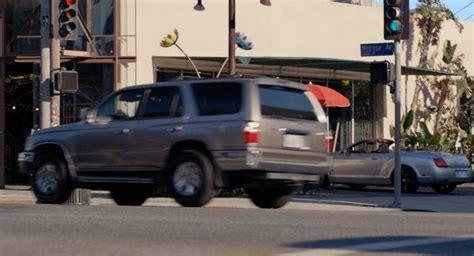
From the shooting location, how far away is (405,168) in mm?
24828

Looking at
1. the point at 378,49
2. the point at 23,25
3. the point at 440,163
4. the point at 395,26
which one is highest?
the point at 23,25

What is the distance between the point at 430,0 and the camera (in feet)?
116

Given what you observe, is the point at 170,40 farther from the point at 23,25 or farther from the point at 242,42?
the point at 23,25

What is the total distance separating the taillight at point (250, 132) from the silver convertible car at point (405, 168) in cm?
1108

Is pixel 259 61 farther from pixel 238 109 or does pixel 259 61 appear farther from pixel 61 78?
pixel 238 109

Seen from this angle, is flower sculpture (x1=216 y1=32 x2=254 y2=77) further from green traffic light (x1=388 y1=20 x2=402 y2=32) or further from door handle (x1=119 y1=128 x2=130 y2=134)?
door handle (x1=119 y1=128 x2=130 y2=134)

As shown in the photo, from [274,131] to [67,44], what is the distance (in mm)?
13712

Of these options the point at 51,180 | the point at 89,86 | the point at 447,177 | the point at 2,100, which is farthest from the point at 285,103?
the point at 2,100

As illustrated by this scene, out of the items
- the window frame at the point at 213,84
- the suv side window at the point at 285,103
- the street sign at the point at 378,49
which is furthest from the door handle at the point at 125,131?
the street sign at the point at 378,49

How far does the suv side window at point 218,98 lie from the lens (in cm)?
1340

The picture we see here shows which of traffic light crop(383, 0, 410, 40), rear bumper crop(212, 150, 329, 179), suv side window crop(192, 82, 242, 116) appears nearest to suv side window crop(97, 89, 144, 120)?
suv side window crop(192, 82, 242, 116)

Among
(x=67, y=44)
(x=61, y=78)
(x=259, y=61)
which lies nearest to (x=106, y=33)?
(x=67, y=44)

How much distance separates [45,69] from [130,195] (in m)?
4.54

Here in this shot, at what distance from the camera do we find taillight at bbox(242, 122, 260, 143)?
42.9ft
